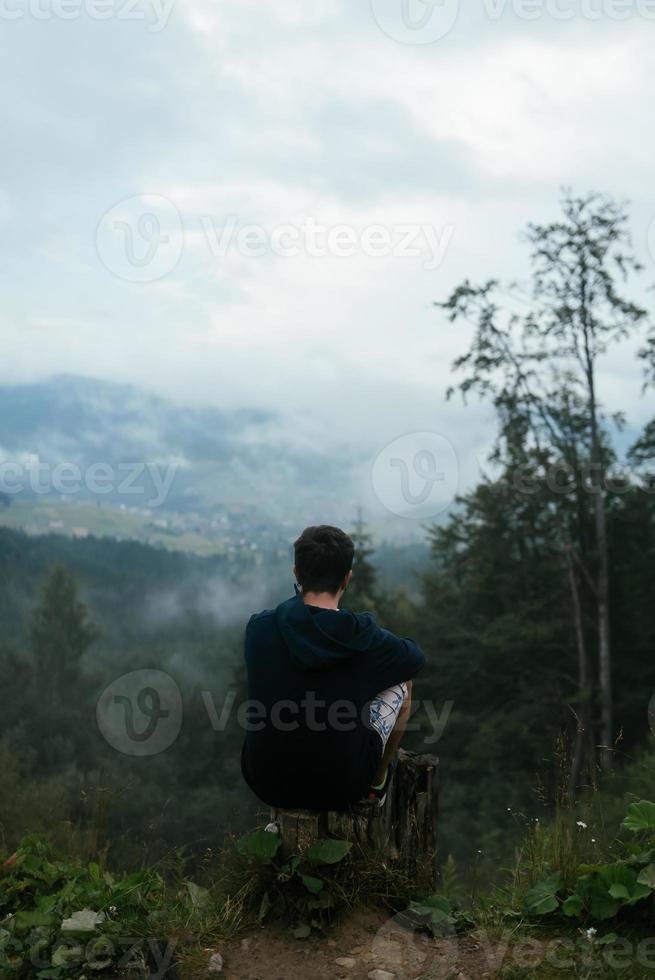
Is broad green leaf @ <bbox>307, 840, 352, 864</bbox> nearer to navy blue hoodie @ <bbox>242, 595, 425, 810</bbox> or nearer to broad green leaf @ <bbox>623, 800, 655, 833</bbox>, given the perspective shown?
navy blue hoodie @ <bbox>242, 595, 425, 810</bbox>

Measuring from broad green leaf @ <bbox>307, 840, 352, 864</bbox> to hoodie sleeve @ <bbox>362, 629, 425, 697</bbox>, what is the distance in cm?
62

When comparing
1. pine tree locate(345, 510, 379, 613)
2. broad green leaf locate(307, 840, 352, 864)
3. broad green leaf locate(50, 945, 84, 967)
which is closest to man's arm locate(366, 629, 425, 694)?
broad green leaf locate(307, 840, 352, 864)

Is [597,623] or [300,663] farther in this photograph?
[597,623]

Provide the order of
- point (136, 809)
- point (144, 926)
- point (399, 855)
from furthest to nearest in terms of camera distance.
Result: 1. point (136, 809)
2. point (399, 855)
3. point (144, 926)

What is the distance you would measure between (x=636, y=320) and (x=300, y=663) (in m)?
20.9

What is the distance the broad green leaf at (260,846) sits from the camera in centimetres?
388

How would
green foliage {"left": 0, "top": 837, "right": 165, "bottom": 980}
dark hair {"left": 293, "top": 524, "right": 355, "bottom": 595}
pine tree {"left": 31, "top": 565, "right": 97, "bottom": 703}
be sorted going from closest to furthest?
green foliage {"left": 0, "top": 837, "right": 165, "bottom": 980}, dark hair {"left": 293, "top": 524, "right": 355, "bottom": 595}, pine tree {"left": 31, "top": 565, "right": 97, "bottom": 703}

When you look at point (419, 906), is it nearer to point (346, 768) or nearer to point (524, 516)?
point (346, 768)

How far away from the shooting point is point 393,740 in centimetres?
409

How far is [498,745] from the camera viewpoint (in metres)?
26.3

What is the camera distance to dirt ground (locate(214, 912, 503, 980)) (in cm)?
355

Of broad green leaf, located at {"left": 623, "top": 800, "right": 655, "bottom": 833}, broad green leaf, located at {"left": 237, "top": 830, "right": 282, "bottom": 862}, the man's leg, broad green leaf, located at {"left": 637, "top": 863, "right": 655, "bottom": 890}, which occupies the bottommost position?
broad green leaf, located at {"left": 237, "top": 830, "right": 282, "bottom": 862}

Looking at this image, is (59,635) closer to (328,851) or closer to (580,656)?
(580,656)

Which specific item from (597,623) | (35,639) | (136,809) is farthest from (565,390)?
(35,639)
